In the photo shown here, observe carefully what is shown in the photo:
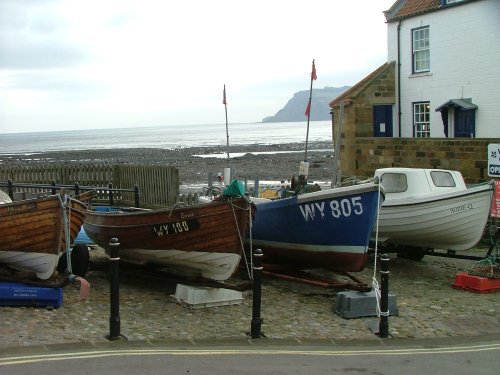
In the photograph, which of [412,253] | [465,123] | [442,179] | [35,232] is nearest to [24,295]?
[35,232]

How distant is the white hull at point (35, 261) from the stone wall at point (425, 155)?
10495 mm

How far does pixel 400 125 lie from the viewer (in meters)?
23.2

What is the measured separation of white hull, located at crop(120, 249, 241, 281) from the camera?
9492 millimetres

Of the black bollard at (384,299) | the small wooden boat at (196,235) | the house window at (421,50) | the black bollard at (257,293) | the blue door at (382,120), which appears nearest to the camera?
the black bollard at (257,293)

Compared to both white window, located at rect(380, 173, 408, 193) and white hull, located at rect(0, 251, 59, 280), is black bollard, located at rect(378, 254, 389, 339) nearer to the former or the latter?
white hull, located at rect(0, 251, 59, 280)

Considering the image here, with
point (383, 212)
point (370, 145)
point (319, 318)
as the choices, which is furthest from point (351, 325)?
point (370, 145)

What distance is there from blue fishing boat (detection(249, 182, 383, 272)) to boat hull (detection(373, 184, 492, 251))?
2.13m

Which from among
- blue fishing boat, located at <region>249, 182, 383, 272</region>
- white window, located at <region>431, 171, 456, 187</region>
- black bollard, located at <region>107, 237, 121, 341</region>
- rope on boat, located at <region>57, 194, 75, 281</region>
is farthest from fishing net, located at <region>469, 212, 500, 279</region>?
rope on boat, located at <region>57, 194, 75, 281</region>

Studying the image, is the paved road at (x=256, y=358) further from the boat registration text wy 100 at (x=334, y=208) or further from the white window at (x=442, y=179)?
the white window at (x=442, y=179)

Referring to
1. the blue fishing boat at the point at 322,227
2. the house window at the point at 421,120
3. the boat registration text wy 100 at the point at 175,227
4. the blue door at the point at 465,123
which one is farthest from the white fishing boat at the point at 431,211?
the house window at the point at 421,120

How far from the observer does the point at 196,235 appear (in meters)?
9.45

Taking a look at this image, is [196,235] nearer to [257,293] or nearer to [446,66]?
[257,293]

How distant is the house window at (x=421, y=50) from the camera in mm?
22016

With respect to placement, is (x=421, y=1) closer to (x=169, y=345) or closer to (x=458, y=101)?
(x=458, y=101)
